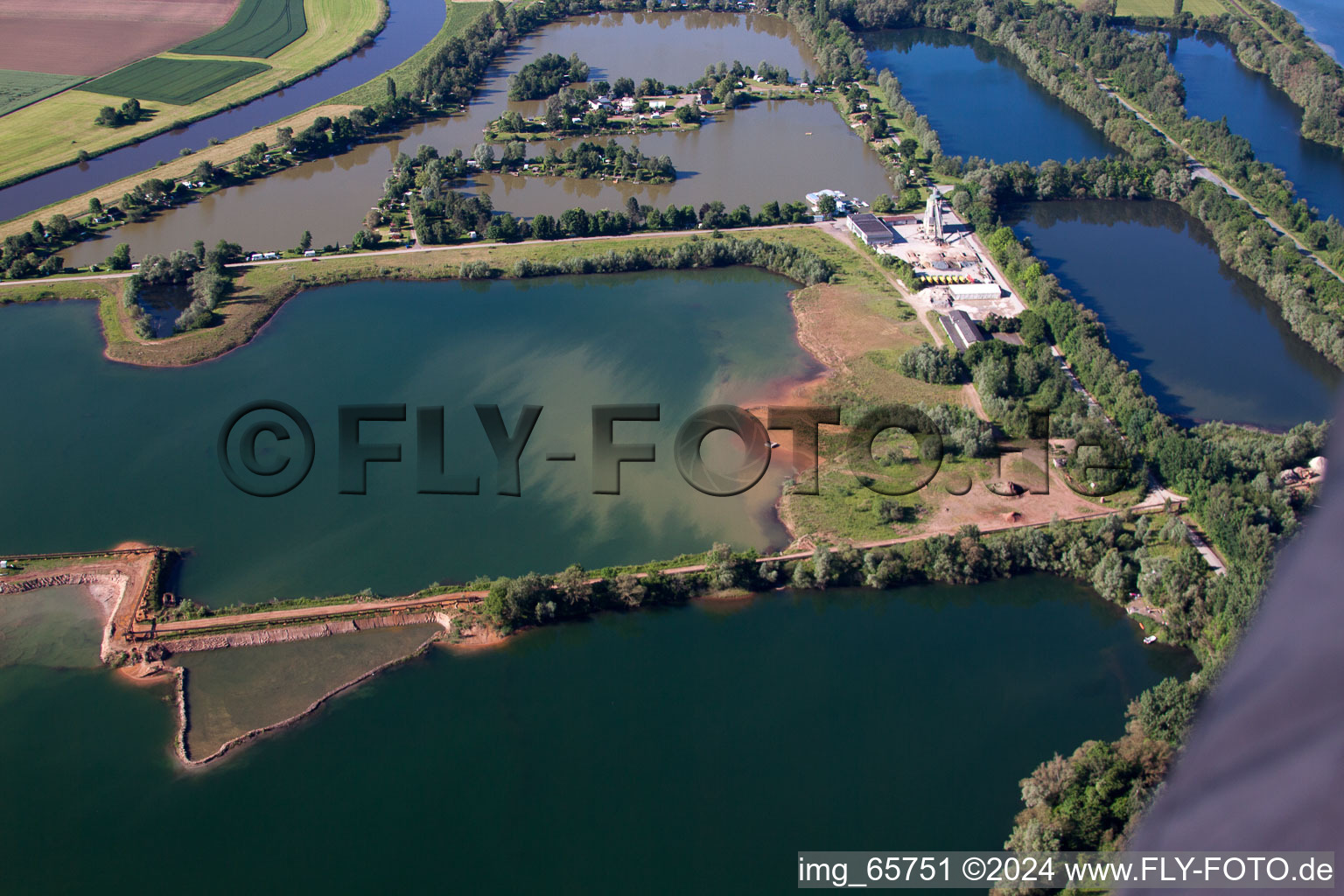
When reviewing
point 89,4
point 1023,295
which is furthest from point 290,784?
point 89,4

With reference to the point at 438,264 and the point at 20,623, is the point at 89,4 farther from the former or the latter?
the point at 20,623

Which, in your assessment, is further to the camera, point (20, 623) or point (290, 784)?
point (20, 623)

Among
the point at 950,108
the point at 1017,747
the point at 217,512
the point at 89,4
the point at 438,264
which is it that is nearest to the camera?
the point at 1017,747

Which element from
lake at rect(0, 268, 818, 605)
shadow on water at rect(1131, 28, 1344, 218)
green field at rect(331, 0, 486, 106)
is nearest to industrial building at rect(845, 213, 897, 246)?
lake at rect(0, 268, 818, 605)

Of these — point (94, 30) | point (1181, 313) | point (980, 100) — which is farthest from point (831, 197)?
point (94, 30)

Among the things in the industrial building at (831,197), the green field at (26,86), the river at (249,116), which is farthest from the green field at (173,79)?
the industrial building at (831,197)

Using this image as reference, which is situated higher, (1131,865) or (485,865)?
(1131,865)

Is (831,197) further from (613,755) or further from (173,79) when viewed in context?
(173,79)

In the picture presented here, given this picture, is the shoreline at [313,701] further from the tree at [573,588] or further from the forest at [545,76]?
the forest at [545,76]
